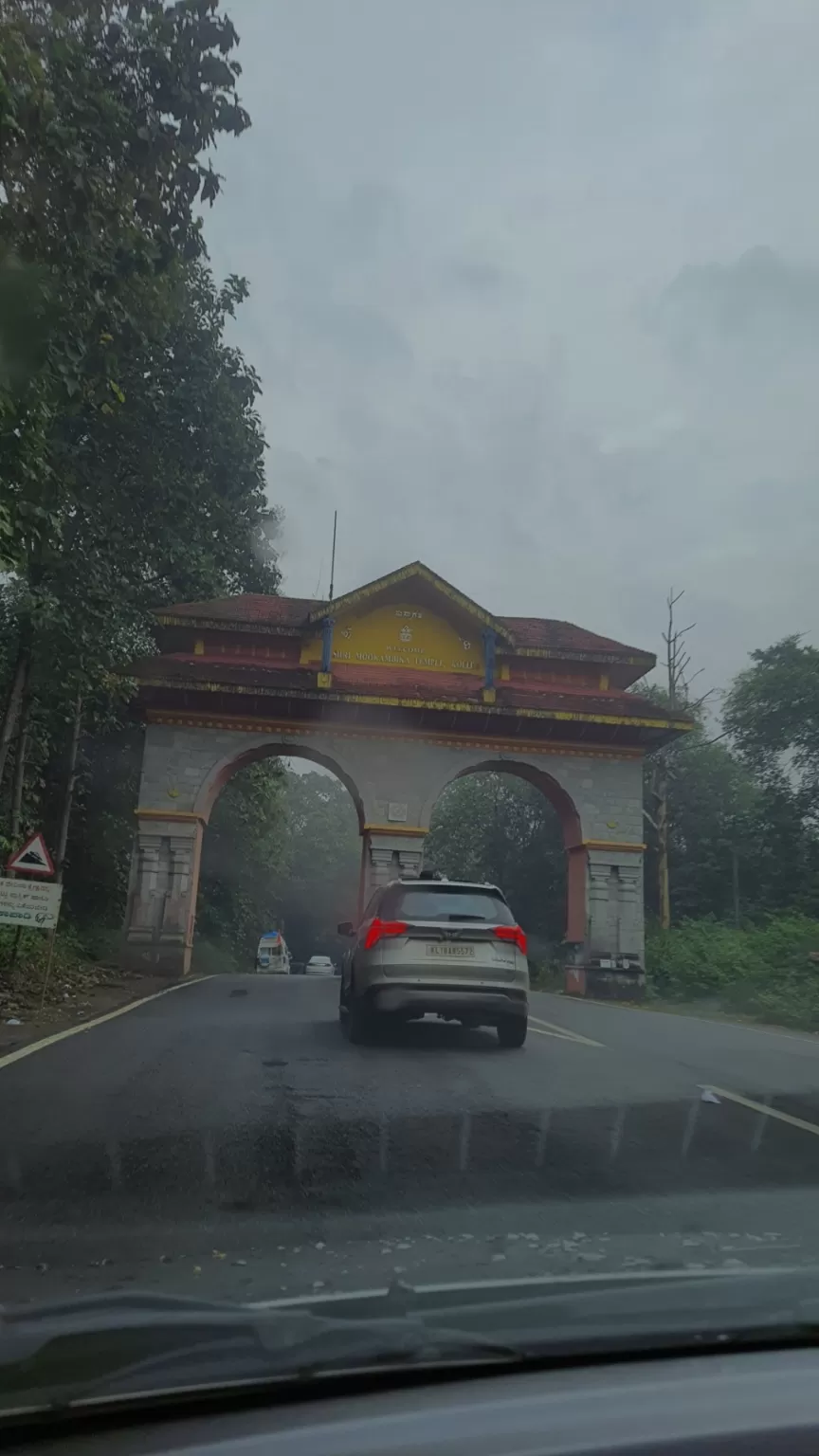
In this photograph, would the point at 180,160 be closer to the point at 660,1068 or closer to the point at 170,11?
the point at 170,11

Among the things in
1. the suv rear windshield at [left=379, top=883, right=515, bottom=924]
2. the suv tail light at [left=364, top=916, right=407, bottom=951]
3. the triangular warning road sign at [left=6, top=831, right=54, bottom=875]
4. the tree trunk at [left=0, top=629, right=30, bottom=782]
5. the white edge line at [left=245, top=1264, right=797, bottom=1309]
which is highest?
the tree trunk at [left=0, top=629, right=30, bottom=782]

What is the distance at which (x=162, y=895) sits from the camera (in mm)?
25031

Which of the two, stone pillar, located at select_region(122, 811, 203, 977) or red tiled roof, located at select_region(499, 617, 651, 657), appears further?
red tiled roof, located at select_region(499, 617, 651, 657)

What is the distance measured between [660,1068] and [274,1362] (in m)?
8.34

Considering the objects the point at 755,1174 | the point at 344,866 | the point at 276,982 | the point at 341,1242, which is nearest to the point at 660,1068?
the point at 755,1174

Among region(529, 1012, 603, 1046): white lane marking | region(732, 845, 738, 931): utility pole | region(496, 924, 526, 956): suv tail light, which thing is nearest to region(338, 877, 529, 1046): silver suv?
region(496, 924, 526, 956): suv tail light

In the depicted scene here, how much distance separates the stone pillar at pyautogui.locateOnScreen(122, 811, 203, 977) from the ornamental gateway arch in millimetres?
29

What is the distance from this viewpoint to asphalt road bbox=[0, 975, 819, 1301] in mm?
4484

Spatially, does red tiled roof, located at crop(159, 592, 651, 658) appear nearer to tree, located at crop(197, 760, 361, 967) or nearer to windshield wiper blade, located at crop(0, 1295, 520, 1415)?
tree, located at crop(197, 760, 361, 967)

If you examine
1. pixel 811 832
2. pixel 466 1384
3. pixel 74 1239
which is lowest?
pixel 74 1239

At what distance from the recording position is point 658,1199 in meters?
5.69

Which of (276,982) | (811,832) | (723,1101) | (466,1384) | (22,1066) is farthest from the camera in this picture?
(811,832)

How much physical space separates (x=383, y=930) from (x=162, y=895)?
1462 centimetres

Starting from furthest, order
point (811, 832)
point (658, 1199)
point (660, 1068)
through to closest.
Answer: point (811, 832) < point (660, 1068) < point (658, 1199)
